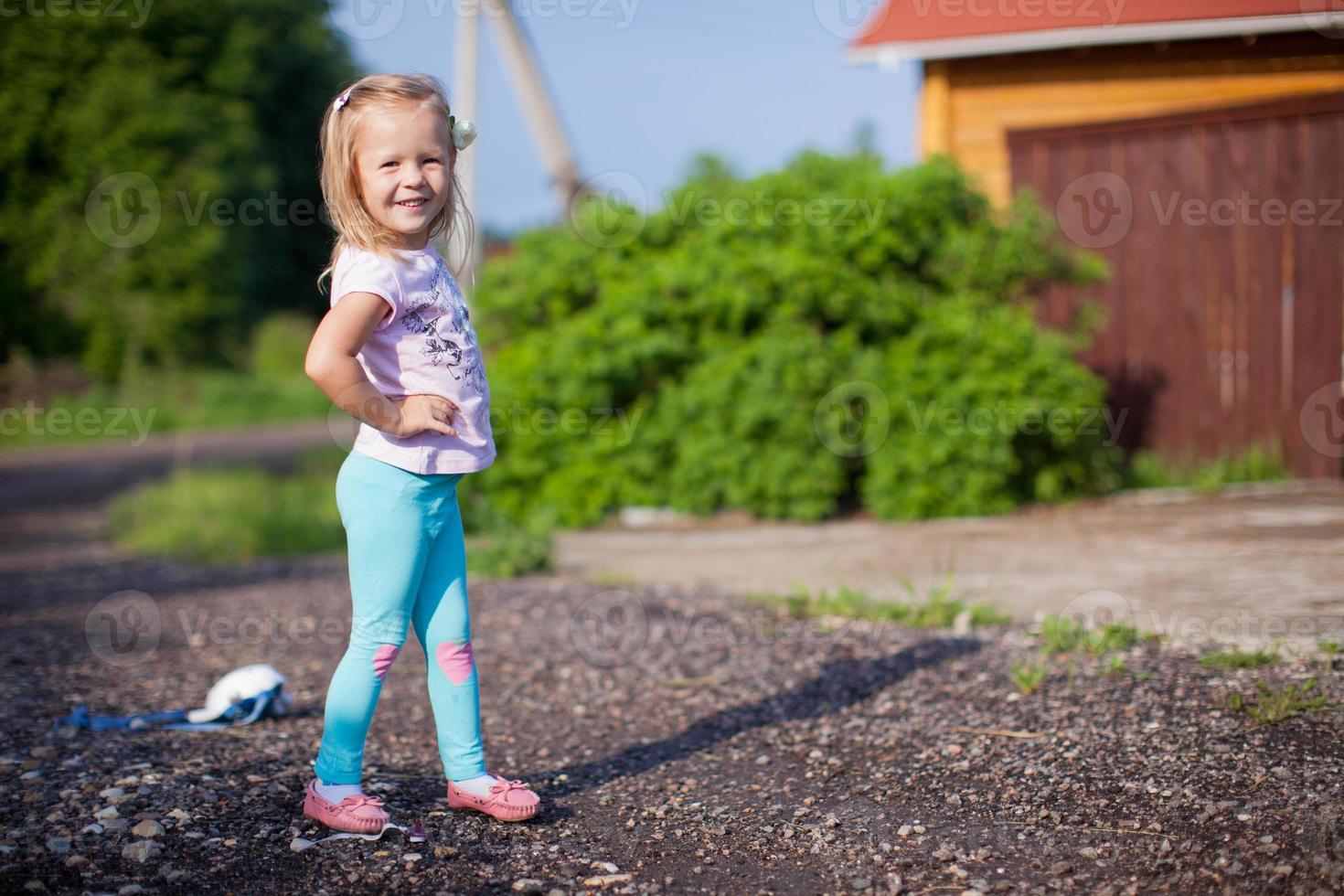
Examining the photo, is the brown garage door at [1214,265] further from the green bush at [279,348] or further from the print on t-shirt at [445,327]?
the green bush at [279,348]

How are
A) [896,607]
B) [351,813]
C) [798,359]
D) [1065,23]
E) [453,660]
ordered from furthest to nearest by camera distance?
[1065,23] < [798,359] < [896,607] < [453,660] < [351,813]

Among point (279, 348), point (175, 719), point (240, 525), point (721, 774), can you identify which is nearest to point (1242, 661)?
point (721, 774)

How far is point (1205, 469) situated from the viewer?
7.27m

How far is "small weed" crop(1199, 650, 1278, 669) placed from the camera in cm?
325

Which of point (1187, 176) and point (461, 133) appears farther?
point (1187, 176)

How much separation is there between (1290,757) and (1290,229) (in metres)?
5.56

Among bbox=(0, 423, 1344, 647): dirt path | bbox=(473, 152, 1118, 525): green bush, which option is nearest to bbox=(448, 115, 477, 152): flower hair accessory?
bbox=(0, 423, 1344, 647): dirt path

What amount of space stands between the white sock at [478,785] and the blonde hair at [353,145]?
1187 mm

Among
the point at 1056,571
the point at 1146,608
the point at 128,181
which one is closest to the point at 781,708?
the point at 1146,608

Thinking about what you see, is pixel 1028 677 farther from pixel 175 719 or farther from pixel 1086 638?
pixel 175 719

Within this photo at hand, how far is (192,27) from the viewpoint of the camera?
21.1 meters

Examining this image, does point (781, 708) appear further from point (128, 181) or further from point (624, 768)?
point (128, 181)

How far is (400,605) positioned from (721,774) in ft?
3.33

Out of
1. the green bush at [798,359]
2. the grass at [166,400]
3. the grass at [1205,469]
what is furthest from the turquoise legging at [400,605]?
the grass at [166,400]
